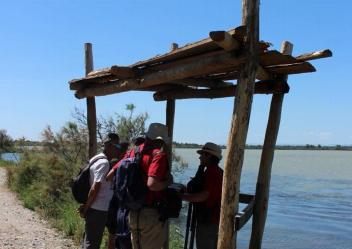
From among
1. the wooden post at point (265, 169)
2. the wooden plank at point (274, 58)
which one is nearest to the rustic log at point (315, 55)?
the wooden plank at point (274, 58)

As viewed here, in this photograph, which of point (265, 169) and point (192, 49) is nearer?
point (192, 49)

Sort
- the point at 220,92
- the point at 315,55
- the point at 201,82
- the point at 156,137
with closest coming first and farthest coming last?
the point at 156,137
the point at 315,55
the point at 220,92
the point at 201,82

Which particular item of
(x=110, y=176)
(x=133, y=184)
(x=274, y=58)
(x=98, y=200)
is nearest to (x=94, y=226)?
(x=98, y=200)

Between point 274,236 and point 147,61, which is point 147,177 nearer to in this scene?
point 147,61

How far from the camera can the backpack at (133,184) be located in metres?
3.72

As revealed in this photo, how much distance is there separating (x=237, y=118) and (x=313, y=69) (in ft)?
3.99

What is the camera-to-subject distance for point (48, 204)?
11297 mm

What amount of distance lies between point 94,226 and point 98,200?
33 cm

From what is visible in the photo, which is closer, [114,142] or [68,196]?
[114,142]

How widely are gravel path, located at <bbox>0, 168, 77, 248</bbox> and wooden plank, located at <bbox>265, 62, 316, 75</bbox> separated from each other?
525 cm

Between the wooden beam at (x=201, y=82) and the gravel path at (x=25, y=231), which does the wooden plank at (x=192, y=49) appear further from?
the gravel path at (x=25, y=231)

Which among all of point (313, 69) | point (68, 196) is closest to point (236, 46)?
point (313, 69)

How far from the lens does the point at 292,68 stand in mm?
4430

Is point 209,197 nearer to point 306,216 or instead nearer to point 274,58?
point 274,58
